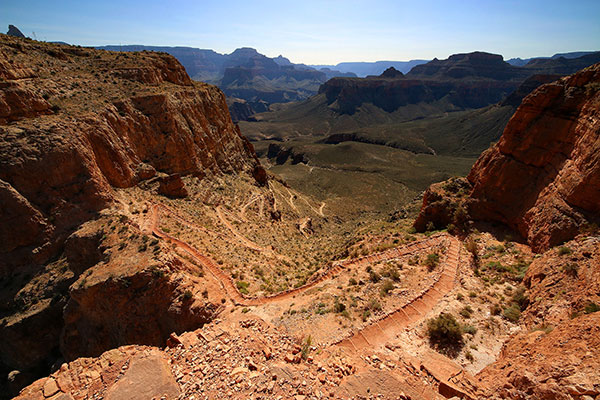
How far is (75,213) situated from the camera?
64.8 feet

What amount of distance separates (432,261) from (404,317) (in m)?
5.05

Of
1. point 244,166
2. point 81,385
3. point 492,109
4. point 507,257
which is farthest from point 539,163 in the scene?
point 492,109

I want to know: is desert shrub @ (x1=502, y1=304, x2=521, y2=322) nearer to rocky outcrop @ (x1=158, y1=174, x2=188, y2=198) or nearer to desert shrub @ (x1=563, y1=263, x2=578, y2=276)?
desert shrub @ (x1=563, y1=263, x2=578, y2=276)

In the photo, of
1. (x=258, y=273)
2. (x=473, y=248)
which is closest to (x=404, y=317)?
(x=473, y=248)

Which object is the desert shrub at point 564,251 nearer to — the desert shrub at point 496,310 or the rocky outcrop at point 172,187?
the desert shrub at point 496,310

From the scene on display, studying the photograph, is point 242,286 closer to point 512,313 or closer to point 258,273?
point 258,273

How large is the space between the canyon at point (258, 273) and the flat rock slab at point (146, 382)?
0.16 ft

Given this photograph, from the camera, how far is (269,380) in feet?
29.8

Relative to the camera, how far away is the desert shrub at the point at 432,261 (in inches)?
631

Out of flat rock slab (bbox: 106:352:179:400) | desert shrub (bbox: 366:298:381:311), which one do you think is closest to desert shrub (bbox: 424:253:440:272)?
desert shrub (bbox: 366:298:381:311)

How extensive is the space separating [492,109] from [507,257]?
16287cm

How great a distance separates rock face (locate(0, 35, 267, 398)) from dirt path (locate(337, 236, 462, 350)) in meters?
7.50

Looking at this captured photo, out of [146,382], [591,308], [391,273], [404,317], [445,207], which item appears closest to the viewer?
[591,308]

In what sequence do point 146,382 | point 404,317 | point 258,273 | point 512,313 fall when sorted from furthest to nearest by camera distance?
1. point 258,273
2. point 404,317
3. point 512,313
4. point 146,382
